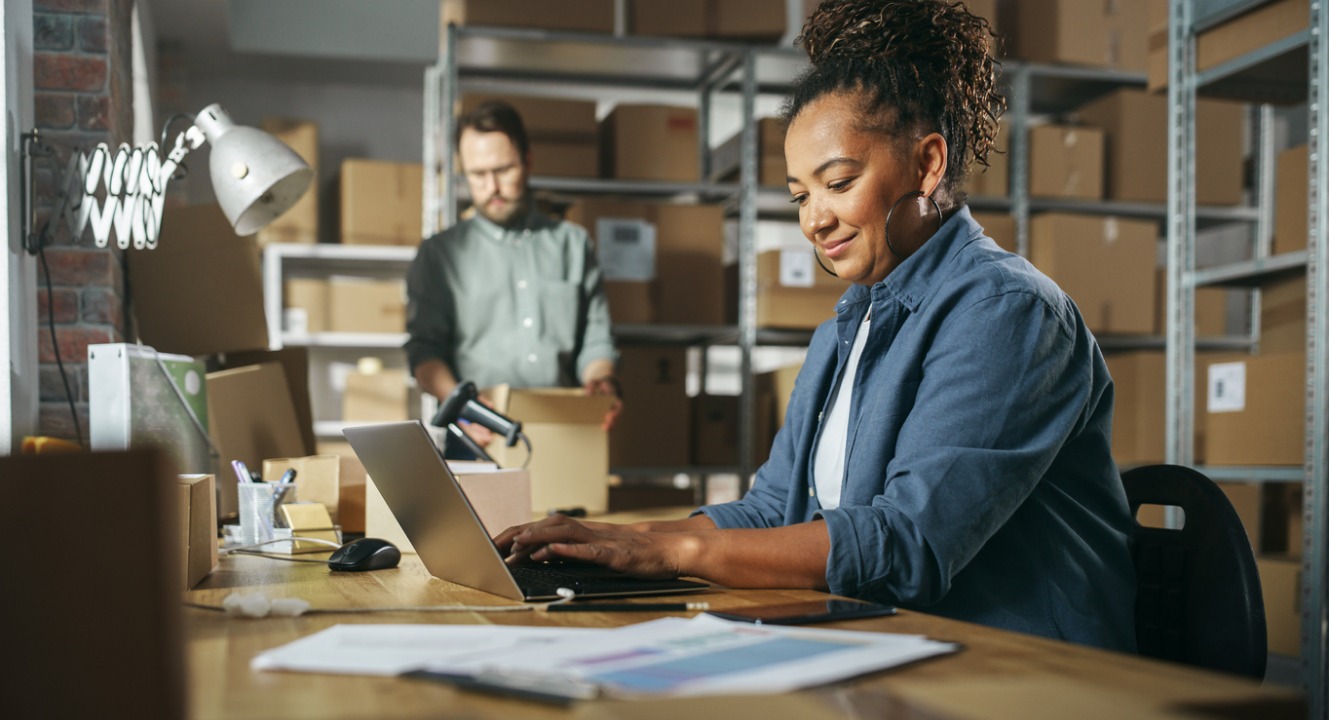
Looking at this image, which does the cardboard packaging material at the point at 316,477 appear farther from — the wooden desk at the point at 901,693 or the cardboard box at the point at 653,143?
the cardboard box at the point at 653,143

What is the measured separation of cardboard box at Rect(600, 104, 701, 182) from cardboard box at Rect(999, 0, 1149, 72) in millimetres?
1149

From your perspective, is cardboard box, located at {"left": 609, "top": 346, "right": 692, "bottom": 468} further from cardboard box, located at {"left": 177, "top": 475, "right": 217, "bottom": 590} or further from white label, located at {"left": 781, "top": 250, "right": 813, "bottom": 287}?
cardboard box, located at {"left": 177, "top": 475, "right": 217, "bottom": 590}

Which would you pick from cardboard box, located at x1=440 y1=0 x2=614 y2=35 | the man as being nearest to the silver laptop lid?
the man

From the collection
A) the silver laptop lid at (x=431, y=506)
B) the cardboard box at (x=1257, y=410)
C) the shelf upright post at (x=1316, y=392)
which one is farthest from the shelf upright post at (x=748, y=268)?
the silver laptop lid at (x=431, y=506)

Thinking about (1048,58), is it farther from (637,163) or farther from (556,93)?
(556,93)

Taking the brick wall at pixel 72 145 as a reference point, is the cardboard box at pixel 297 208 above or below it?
above

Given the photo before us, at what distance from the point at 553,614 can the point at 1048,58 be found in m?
3.57

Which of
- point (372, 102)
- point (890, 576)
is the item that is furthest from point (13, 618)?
point (372, 102)

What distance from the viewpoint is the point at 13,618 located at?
0.49m

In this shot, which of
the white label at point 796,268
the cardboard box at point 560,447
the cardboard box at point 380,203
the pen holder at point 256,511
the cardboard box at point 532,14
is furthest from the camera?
the cardboard box at point 380,203

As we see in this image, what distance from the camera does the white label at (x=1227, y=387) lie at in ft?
9.06

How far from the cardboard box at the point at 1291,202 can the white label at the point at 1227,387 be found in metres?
0.33

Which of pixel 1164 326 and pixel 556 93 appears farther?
pixel 556 93

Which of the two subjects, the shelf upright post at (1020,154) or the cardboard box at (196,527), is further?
the shelf upright post at (1020,154)
